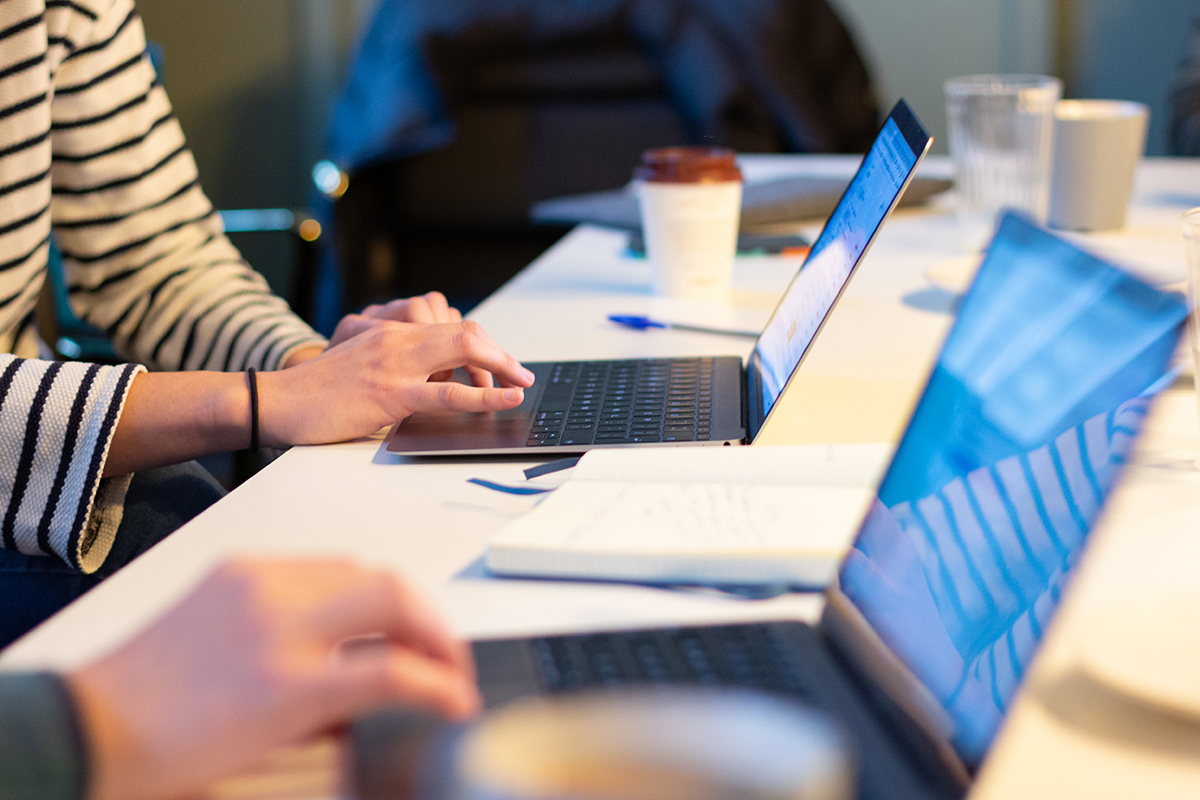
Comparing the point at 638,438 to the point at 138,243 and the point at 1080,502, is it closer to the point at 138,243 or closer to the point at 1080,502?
the point at 1080,502

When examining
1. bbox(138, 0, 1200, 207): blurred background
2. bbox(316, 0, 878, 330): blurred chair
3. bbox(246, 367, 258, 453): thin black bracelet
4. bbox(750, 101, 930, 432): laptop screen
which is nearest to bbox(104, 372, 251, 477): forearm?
bbox(246, 367, 258, 453): thin black bracelet

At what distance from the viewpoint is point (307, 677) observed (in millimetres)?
358

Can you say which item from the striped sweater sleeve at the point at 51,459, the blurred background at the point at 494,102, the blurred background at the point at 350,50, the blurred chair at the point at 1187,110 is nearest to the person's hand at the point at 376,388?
the striped sweater sleeve at the point at 51,459

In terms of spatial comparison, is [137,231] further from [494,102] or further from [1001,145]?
[494,102]

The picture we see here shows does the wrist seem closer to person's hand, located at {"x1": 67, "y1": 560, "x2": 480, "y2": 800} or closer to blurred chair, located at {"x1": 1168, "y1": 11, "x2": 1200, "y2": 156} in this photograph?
person's hand, located at {"x1": 67, "y1": 560, "x2": 480, "y2": 800}

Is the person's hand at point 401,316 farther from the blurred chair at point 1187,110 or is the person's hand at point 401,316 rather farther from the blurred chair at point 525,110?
the blurred chair at point 1187,110

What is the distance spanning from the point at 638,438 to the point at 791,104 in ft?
6.47

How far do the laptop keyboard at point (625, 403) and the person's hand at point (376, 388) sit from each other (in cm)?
4

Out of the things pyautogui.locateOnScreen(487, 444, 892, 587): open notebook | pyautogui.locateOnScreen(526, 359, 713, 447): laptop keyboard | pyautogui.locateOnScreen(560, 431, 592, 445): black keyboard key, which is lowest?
pyautogui.locateOnScreen(526, 359, 713, 447): laptop keyboard

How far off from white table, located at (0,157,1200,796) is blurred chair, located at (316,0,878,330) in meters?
1.47

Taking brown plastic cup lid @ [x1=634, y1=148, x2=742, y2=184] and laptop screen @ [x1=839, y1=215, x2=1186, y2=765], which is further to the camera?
brown plastic cup lid @ [x1=634, y1=148, x2=742, y2=184]

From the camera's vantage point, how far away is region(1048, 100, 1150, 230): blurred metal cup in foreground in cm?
123

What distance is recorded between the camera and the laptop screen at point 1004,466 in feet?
1.20

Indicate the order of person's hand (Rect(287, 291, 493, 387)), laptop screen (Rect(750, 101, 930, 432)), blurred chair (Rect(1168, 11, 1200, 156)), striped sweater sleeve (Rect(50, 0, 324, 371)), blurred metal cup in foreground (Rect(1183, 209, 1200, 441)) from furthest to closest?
blurred chair (Rect(1168, 11, 1200, 156)) < striped sweater sleeve (Rect(50, 0, 324, 371)) < person's hand (Rect(287, 291, 493, 387)) < laptop screen (Rect(750, 101, 930, 432)) < blurred metal cup in foreground (Rect(1183, 209, 1200, 441))
